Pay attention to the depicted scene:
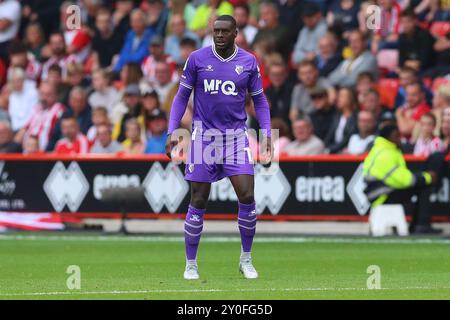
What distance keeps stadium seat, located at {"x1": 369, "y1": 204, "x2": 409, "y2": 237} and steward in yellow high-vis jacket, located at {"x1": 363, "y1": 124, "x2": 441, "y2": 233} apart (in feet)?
0.50

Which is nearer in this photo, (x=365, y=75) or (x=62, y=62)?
(x=365, y=75)

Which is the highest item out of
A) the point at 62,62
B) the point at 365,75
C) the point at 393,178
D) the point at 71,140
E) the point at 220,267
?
the point at 62,62

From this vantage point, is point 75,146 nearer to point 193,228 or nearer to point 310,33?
point 310,33

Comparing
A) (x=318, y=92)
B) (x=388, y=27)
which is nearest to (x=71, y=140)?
(x=318, y=92)

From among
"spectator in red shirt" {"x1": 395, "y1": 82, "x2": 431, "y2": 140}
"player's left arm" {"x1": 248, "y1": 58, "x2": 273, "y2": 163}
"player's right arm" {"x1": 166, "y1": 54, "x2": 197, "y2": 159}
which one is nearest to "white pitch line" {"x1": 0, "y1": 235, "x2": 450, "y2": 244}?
"spectator in red shirt" {"x1": 395, "y1": 82, "x2": 431, "y2": 140}

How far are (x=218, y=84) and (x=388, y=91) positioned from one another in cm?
1068

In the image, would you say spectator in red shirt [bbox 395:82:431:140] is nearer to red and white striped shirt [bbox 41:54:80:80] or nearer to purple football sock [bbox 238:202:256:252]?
red and white striped shirt [bbox 41:54:80:80]

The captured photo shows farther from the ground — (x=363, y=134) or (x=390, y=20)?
(x=390, y=20)

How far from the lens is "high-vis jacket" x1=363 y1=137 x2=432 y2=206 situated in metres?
20.9

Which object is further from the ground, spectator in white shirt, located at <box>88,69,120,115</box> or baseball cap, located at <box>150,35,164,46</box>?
baseball cap, located at <box>150,35,164,46</box>

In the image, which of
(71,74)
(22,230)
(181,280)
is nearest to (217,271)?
(181,280)

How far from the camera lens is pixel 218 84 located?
1362cm

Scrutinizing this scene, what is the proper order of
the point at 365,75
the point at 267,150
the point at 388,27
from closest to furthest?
the point at 267,150
the point at 365,75
the point at 388,27

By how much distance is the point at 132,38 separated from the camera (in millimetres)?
27797
